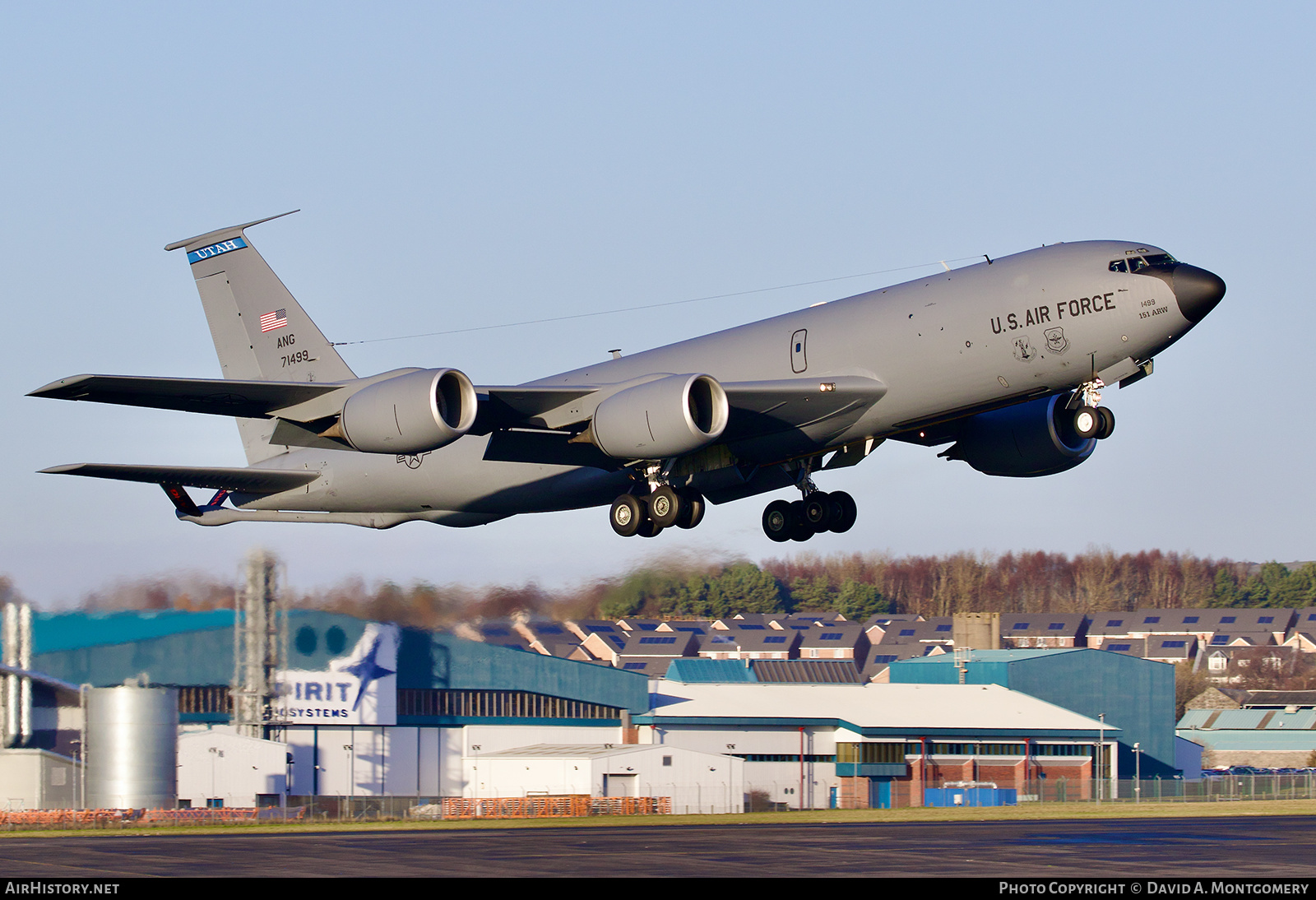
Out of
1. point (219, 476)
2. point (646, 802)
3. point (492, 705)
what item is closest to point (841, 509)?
point (219, 476)

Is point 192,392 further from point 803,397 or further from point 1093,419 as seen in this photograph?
point 1093,419

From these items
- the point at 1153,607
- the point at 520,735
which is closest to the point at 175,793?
the point at 520,735

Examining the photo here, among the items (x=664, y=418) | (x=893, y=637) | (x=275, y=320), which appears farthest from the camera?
(x=893, y=637)

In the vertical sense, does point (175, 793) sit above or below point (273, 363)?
below

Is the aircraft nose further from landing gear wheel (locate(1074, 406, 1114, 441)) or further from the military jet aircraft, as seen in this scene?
landing gear wheel (locate(1074, 406, 1114, 441))

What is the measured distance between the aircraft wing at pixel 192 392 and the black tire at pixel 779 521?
11.3 m

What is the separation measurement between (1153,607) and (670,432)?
390 ft

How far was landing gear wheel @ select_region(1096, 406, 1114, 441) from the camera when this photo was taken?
104 feet

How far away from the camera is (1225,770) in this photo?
90.4 metres

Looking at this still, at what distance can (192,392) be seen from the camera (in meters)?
31.6

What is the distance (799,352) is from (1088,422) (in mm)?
6029

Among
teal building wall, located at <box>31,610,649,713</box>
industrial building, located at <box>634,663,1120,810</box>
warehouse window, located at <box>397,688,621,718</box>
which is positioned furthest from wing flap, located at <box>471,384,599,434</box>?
industrial building, located at <box>634,663,1120,810</box>

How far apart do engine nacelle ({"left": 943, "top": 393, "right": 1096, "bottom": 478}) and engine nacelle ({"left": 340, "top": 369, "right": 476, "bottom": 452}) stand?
12.3m
